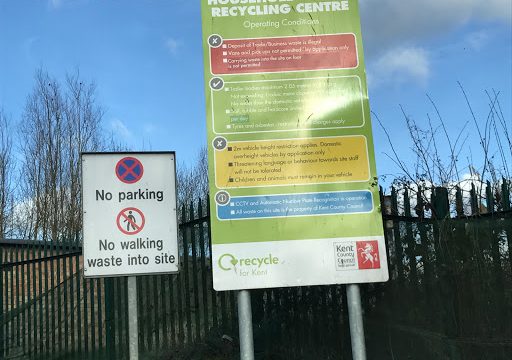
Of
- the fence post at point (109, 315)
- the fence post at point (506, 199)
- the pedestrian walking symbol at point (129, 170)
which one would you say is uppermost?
the pedestrian walking symbol at point (129, 170)

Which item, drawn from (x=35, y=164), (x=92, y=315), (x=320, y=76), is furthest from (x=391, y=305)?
(x=35, y=164)

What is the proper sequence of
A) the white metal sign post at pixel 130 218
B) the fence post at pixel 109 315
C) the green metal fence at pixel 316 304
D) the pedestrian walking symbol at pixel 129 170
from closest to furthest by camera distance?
the white metal sign post at pixel 130 218
the pedestrian walking symbol at pixel 129 170
the green metal fence at pixel 316 304
the fence post at pixel 109 315

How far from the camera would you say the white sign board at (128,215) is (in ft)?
13.5

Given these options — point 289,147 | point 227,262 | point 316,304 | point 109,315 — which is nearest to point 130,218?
point 227,262

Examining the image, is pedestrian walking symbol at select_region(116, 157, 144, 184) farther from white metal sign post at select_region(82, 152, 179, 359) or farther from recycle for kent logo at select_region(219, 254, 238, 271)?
recycle for kent logo at select_region(219, 254, 238, 271)

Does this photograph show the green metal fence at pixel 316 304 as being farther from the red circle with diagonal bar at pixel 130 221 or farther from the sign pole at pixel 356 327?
the red circle with diagonal bar at pixel 130 221

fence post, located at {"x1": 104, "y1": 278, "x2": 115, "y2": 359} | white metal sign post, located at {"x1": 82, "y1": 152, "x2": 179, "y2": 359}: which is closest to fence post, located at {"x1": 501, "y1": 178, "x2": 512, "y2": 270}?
white metal sign post, located at {"x1": 82, "y1": 152, "x2": 179, "y2": 359}

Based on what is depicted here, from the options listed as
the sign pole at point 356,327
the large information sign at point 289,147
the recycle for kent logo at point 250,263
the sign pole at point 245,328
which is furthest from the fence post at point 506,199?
the sign pole at point 245,328

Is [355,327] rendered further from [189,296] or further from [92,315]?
[92,315]

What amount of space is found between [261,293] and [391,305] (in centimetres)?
167

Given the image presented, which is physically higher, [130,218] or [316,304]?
[130,218]

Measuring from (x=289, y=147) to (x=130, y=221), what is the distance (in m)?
1.43

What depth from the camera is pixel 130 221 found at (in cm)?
420

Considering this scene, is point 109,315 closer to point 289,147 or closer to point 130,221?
point 130,221
